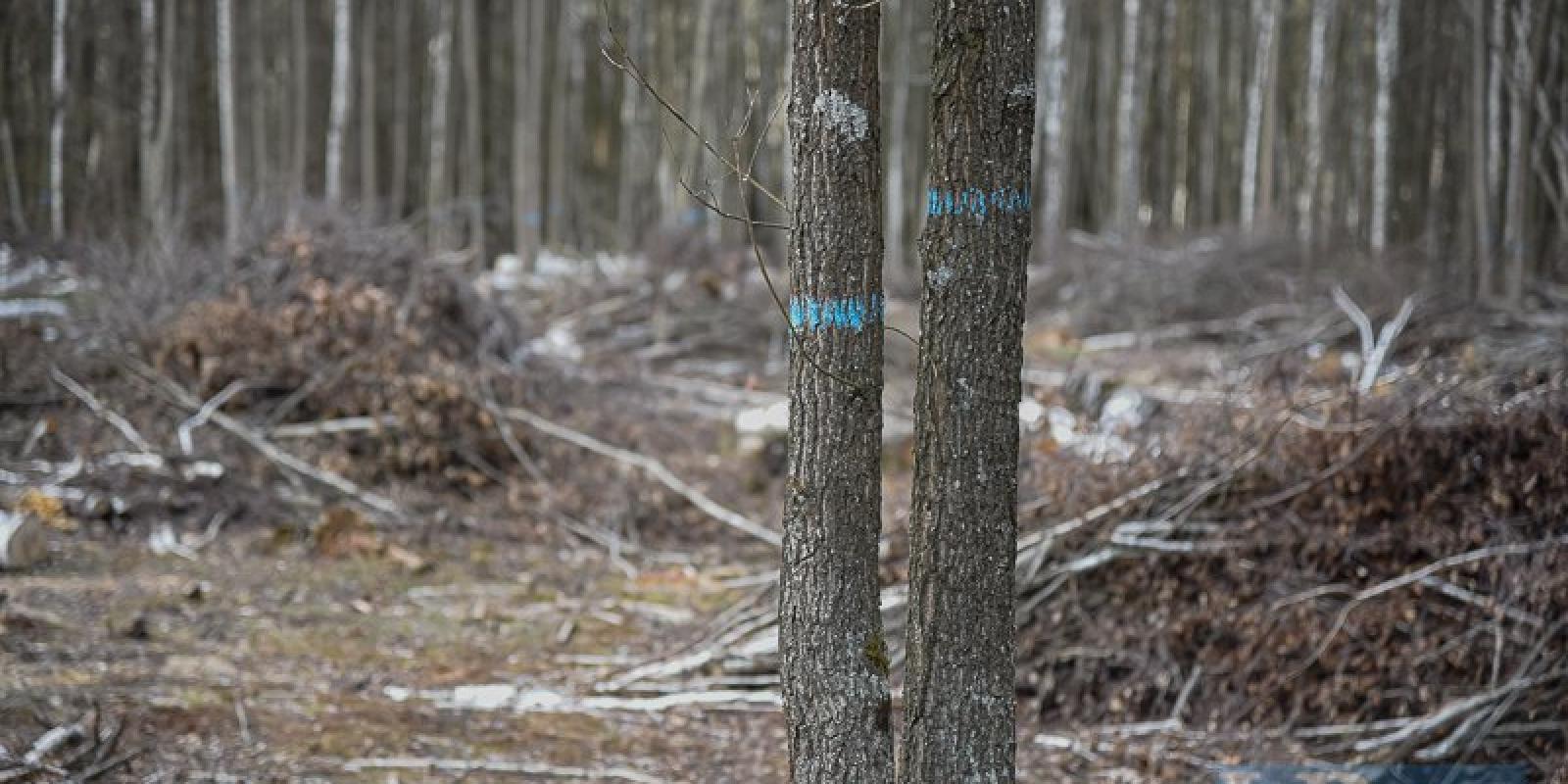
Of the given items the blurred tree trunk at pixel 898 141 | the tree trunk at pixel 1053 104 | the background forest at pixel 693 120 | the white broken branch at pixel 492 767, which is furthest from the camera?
the blurred tree trunk at pixel 898 141

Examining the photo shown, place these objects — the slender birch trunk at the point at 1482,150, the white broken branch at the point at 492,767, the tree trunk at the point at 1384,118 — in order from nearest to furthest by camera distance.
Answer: the white broken branch at the point at 492,767 < the slender birch trunk at the point at 1482,150 < the tree trunk at the point at 1384,118

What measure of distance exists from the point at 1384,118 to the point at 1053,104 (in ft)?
14.1

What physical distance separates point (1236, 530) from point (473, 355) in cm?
665

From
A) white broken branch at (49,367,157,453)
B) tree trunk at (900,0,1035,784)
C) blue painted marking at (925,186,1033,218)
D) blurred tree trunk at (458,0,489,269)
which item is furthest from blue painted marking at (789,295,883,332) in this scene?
blurred tree trunk at (458,0,489,269)

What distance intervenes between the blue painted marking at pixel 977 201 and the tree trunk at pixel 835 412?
0.59ft

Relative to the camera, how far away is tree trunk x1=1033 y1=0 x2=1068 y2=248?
19625 mm

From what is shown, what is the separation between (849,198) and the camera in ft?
11.8

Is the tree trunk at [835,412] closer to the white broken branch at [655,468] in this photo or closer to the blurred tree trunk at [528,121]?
the white broken branch at [655,468]

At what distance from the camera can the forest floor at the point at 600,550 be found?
231 inches

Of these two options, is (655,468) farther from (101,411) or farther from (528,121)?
(528,121)

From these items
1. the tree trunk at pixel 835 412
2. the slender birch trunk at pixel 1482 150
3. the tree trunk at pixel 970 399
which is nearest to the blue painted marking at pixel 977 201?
the tree trunk at pixel 970 399

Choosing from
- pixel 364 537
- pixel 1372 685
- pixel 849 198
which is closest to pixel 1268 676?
pixel 1372 685

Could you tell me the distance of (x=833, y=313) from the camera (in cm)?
363

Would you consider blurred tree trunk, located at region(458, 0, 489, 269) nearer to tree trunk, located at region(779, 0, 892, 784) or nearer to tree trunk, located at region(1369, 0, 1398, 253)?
tree trunk, located at region(1369, 0, 1398, 253)
